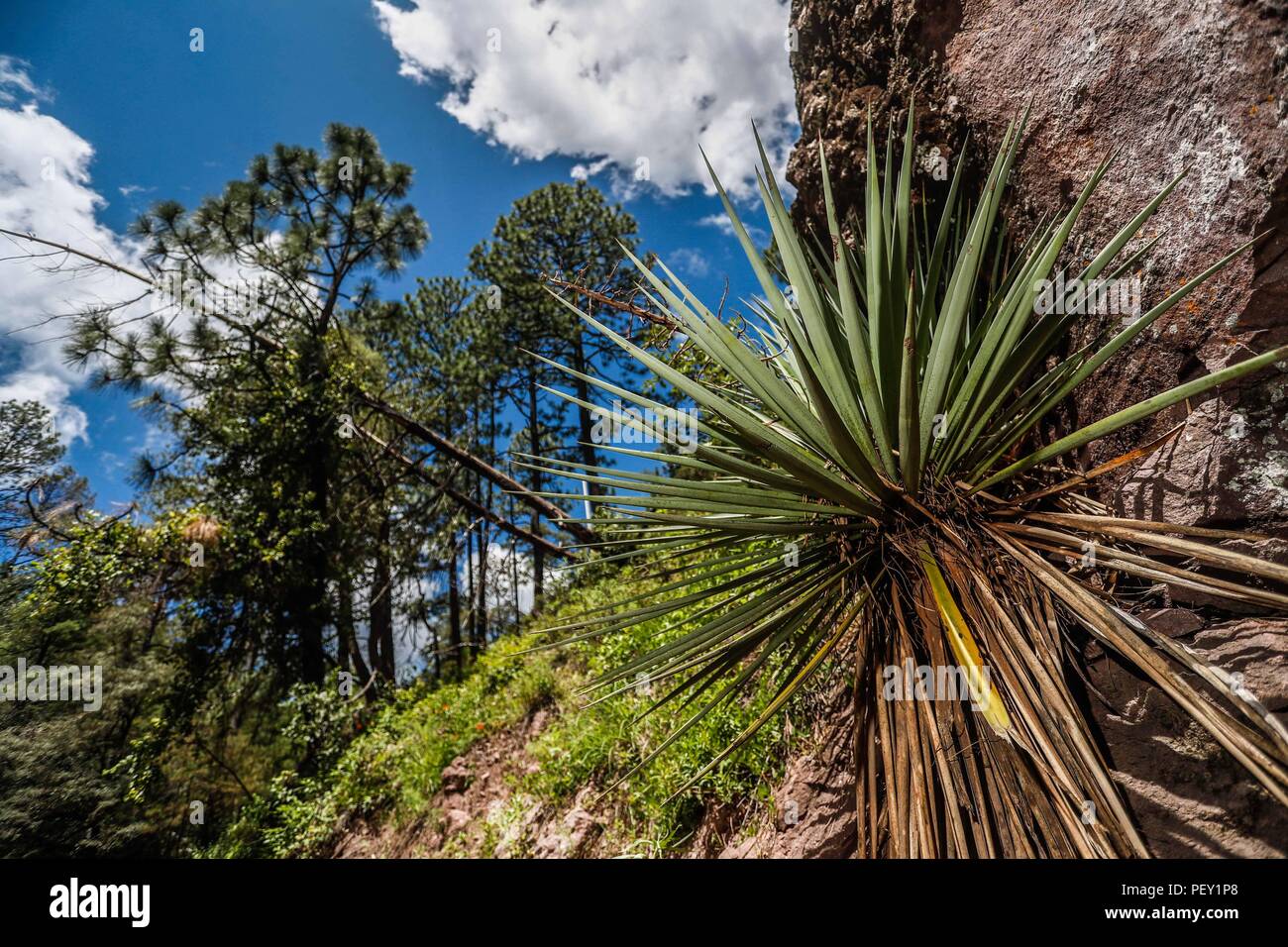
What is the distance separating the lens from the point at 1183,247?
1.61 meters

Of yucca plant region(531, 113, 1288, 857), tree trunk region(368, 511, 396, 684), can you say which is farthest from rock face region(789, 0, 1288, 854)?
tree trunk region(368, 511, 396, 684)

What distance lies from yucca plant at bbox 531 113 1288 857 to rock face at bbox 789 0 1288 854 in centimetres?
12

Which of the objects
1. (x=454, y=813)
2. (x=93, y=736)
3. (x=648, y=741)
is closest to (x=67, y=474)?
(x=93, y=736)

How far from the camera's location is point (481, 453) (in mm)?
12188

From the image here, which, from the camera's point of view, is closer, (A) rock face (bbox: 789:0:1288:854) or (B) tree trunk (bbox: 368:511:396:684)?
(A) rock face (bbox: 789:0:1288:854)

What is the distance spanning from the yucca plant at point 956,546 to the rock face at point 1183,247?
0.40ft

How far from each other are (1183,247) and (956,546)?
1.15m

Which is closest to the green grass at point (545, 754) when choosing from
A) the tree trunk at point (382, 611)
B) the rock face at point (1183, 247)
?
the rock face at point (1183, 247)

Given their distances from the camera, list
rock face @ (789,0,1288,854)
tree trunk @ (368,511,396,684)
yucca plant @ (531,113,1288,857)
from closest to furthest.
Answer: yucca plant @ (531,113,1288,857), rock face @ (789,0,1288,854), tree trunk @ (368,511,396,684)

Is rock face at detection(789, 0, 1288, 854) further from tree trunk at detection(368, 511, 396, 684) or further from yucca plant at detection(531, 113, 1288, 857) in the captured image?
tree trunk at detection(368, 511, 396, 684)

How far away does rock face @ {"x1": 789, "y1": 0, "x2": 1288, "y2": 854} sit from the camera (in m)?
1.30

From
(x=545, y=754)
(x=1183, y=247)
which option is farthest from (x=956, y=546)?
(x=545, y=754)

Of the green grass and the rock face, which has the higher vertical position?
the rock face
